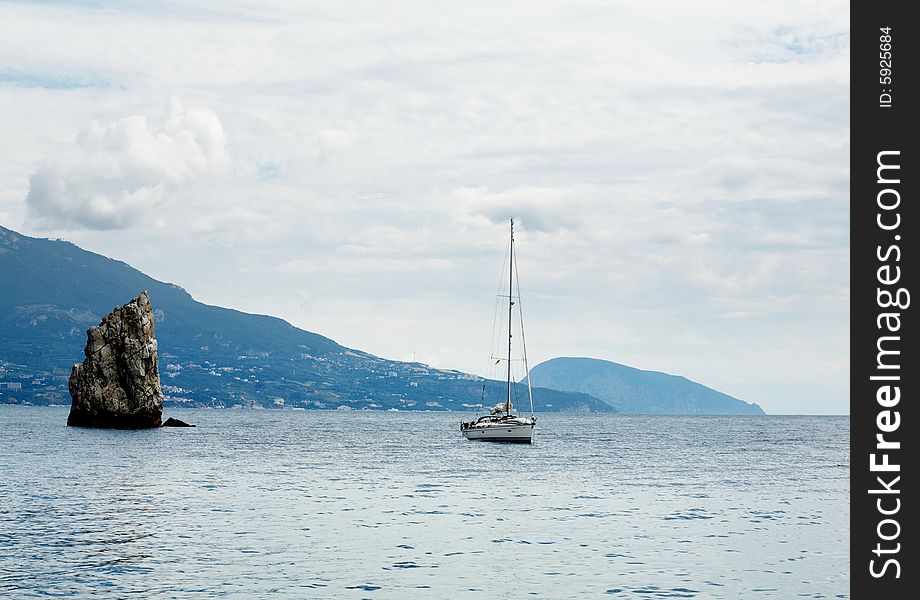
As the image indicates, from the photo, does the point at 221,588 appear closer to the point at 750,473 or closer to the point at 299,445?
the point at 750,473

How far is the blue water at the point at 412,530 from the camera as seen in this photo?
1259 inches

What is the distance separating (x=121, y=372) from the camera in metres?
138

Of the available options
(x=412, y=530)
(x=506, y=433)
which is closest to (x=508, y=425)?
(x=506, y=433)

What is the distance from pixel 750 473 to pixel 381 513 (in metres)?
44.8

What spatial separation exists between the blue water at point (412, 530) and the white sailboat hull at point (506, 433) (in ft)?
113

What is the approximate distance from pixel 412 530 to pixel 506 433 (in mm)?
79140

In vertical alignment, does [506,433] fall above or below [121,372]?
below

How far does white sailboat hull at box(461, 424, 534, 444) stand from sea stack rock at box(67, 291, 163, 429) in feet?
165

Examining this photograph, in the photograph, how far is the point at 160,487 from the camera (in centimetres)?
6119
